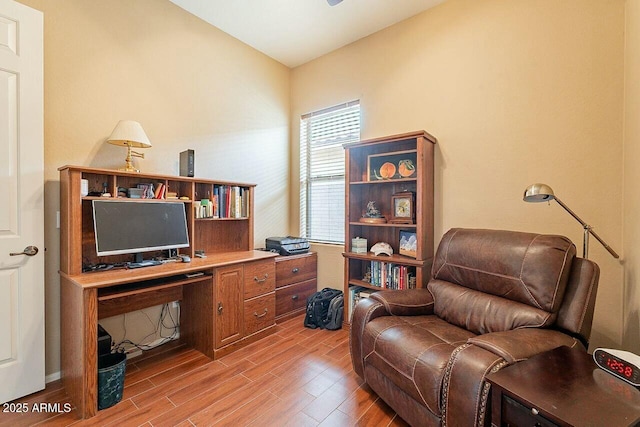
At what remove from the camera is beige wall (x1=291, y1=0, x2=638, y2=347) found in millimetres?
1937

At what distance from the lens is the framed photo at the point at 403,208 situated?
2701mm

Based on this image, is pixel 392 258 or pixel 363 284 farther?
pixel 363 284

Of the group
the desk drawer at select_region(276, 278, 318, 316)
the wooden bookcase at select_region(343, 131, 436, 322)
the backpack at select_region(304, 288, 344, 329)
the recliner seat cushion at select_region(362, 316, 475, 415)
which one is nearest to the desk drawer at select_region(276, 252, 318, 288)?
the desk drawer at select_region(276, 278, 318, 316)

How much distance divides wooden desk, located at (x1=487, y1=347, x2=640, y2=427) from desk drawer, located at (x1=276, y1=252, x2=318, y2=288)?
224cm

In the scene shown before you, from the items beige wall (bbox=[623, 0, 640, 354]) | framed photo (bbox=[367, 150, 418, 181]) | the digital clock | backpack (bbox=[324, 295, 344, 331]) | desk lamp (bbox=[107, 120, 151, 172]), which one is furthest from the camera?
backpack (bbox=[324, 295, 344, 331])

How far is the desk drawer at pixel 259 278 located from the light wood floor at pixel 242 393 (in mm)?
482

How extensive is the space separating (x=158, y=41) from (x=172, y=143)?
904 mm

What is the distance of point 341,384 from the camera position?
2021 millimetres

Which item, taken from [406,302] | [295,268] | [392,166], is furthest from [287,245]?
[406,302]

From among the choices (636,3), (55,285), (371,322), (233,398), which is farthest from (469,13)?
(55,285)

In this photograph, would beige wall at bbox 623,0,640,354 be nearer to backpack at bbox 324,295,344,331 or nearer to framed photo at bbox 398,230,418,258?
framed photo at bbox 398,230,418,258

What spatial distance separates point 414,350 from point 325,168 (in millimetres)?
2489

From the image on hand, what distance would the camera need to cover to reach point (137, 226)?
2.26 meters

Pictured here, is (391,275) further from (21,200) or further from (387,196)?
(21,200)
